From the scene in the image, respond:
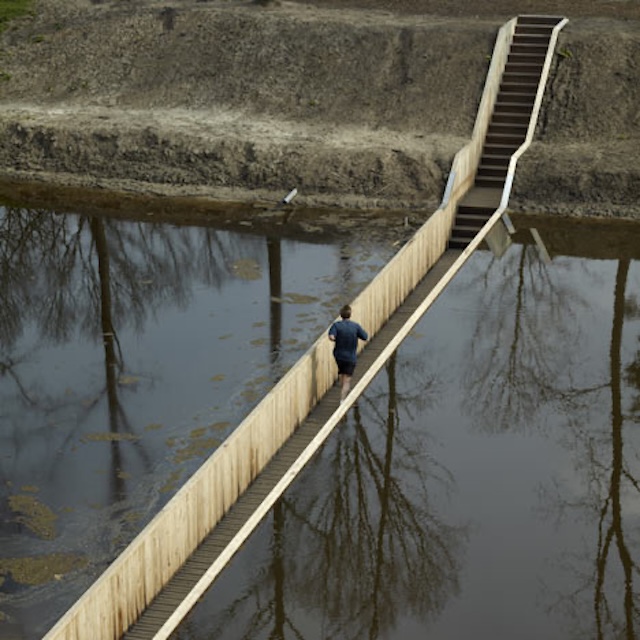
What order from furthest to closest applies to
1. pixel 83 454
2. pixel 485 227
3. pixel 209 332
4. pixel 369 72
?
pixel 369 72 < pixel 485 227 < pixel 209 332 < pixel 83 454

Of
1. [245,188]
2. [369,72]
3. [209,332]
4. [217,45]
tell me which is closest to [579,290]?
[209,332]

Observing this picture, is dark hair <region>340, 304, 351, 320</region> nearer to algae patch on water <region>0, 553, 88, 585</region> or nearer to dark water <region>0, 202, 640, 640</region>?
dark water <region>0, 202, 640, 640</region>

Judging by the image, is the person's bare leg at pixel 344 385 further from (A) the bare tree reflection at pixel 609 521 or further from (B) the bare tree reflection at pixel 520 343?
(A) the bare tree reflection at pixel 609 521

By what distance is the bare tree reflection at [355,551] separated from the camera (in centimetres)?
1498

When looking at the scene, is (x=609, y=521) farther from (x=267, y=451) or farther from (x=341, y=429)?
(x=267, y=451)

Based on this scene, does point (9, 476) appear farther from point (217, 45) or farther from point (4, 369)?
point (217, 45)

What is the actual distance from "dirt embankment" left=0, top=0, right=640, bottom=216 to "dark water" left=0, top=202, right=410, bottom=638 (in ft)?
12.1

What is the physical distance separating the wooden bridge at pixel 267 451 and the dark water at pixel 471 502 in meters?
0.31

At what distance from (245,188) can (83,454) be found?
54.1 ft

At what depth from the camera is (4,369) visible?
22812 millimetres

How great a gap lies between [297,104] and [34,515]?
895 inches

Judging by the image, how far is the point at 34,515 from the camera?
1750 centimetres

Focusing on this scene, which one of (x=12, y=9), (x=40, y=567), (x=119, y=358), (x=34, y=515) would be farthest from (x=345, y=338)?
(x=12, y=9)

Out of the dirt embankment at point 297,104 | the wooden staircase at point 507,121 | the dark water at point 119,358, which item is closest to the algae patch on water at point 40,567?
the dark water at point 119,358
